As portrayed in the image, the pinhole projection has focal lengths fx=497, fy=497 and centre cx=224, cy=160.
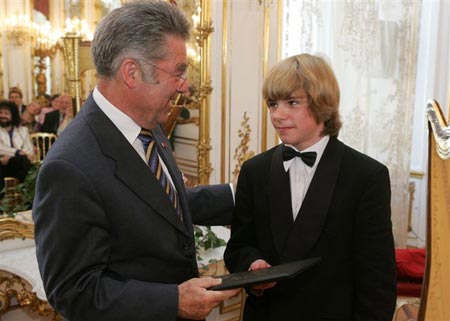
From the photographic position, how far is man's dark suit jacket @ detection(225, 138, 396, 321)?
5.06ft

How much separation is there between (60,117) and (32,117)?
15 centimetres

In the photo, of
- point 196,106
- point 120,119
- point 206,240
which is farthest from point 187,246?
point 196,106

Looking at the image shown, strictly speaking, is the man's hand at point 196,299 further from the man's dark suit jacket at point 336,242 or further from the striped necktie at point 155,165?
the man's dark suit jacket at point 336,242

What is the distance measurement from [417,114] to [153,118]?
365cm

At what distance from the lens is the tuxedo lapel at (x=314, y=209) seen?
5.15 ft

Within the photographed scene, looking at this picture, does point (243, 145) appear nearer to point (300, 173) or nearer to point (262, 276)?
point (300, 173)

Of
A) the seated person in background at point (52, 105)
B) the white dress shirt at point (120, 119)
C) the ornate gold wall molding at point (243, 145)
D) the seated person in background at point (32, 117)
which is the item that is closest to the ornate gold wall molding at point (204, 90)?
the ornate gold wall molding at point (243, 145)

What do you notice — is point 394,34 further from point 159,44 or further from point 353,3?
point 159,44

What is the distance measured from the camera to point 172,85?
Answer: 139cm

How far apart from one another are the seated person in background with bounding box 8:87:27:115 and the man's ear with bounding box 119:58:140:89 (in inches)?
65.0

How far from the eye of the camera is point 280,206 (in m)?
1.65

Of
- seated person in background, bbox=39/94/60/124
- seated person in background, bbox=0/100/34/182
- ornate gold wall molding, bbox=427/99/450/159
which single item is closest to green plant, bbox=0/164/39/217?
seated person in background, bbox=0/100/34/182

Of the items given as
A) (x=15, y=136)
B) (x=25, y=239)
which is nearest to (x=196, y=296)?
(x=25, y=239)

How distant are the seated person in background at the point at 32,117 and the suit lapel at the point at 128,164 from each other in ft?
5.04
